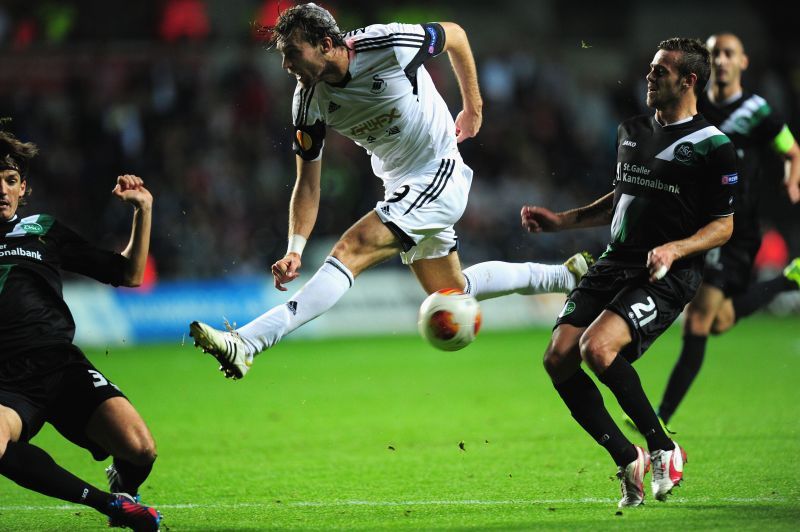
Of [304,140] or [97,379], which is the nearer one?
[97,379]

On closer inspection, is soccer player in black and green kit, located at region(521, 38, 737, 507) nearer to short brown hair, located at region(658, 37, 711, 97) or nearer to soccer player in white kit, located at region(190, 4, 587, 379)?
short brown hair, located at region(658, 37, 711, 97)

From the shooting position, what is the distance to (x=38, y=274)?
535 centimetres

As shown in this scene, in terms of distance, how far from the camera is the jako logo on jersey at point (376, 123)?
20.0ft

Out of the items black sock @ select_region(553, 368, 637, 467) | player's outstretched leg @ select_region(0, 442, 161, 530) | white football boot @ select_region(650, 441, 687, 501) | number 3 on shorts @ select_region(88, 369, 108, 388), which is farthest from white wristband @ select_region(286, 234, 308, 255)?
white football boot @ select_region(650, 441, 687, 501)

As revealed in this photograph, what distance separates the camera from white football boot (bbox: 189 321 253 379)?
520 cm

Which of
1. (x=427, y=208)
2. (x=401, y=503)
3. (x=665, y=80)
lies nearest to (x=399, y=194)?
(x=427, y=208)

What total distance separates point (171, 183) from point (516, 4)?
8.61 m

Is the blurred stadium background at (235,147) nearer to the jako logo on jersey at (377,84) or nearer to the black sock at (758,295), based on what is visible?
the black sock at (758,295)

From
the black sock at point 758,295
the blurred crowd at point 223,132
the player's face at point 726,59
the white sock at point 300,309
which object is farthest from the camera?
the blurred crowd at point 223,132

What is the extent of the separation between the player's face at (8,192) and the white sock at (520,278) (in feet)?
8.63

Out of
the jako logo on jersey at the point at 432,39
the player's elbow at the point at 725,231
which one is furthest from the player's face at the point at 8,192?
the player's elbow at the point at 725,231

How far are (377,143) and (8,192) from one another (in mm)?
2020

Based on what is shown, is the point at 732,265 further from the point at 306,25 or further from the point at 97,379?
the point at 97,379

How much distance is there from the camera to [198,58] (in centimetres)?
1897
